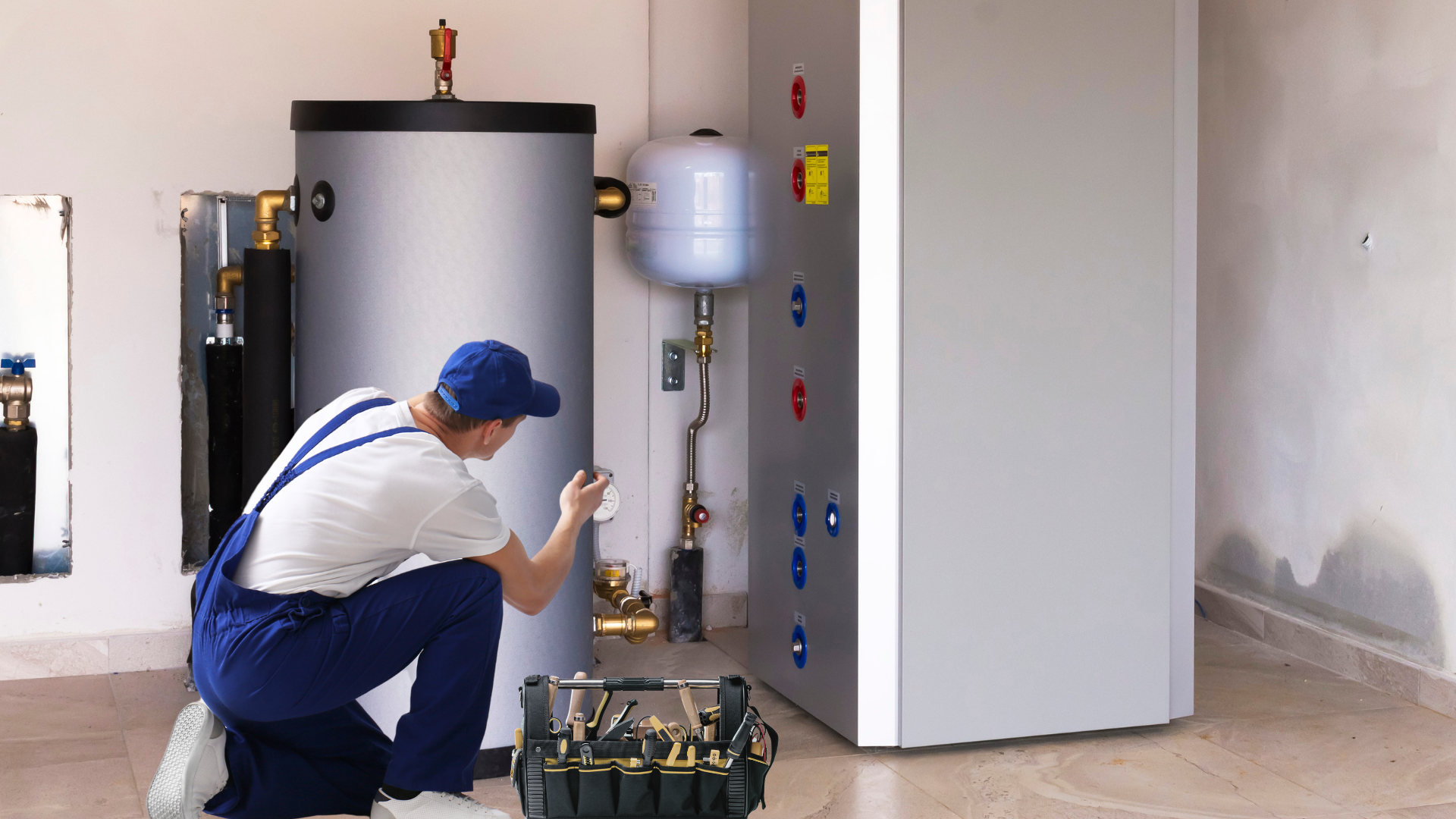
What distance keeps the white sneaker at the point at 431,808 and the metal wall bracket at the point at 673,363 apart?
1.79 m

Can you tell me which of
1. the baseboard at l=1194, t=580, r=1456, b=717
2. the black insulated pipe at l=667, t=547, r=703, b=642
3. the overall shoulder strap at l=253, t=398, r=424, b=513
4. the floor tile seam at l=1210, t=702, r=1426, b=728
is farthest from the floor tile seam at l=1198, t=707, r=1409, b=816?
the overall shoulder strap at l=253, t=398, r=424, b=513

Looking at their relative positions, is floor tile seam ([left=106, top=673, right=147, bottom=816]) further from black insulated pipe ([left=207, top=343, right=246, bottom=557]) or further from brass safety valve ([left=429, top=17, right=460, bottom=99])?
brass safety valve ([left=429, top=17, right=460, bottom=99])

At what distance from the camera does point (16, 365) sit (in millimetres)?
3176

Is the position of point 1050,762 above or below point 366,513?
below

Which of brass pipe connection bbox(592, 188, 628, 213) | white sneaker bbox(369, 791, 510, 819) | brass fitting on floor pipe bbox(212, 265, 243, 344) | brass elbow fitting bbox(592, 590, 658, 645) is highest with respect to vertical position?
brass pipe connection bbox(592, 188, 628, 213)

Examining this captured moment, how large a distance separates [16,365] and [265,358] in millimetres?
753

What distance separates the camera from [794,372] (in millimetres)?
2963

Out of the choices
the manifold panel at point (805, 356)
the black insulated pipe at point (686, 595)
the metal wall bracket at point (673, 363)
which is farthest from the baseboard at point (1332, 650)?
the metal wall bracket at point (673, 363)

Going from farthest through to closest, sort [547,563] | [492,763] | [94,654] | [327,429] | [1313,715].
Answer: [94,654] < [1313,715] < [492,763] < [547,563] < [327,429]

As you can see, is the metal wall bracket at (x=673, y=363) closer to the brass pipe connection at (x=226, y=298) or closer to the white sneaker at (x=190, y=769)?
Result: the brass pipe connection at (x=226, y=298)

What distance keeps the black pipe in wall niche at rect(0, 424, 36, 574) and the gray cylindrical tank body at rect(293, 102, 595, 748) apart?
99cm

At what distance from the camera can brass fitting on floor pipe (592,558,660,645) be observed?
3.12m

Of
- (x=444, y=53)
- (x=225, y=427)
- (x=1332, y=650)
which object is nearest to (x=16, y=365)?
(x=225, y=427)

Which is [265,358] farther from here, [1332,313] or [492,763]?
[1332,313]
